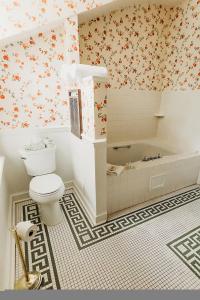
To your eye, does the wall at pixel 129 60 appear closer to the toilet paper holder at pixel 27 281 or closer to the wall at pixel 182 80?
the wall at pixel 182 80

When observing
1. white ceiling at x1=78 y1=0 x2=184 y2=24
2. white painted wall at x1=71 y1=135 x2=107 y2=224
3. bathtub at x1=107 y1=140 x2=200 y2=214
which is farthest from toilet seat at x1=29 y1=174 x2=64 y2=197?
white ceiling at x1=78 y1=0 x2=184 y2=24

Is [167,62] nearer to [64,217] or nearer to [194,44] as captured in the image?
[194,44]

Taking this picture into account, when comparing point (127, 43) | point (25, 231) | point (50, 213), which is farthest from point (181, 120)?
point (25, 231)

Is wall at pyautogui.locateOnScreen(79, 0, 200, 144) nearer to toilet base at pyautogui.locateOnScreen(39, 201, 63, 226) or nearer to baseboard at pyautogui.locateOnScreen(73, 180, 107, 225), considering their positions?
baseboard at pyautogui.locateOnScreen(73, 180, 107, 225)

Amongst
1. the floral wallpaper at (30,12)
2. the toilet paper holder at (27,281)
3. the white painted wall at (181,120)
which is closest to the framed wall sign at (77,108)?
the floral wallpaper at (30,12)

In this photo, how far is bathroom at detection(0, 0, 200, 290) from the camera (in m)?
1.44

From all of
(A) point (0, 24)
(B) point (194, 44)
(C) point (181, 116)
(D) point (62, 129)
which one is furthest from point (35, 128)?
(B) point (194, 44)

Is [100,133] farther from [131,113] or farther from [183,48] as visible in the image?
[183,48]

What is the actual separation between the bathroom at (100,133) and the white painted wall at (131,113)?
0.02 m

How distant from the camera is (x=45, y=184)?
1.74m

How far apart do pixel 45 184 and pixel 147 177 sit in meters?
1.16

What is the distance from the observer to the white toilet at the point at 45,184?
1.64 metres

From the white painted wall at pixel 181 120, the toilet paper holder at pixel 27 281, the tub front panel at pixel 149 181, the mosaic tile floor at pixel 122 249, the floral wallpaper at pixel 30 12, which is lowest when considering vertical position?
the mosaic tile floor at pixel 122 249

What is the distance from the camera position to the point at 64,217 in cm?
190
